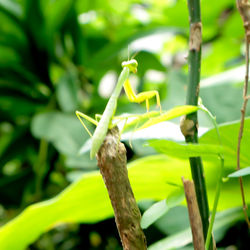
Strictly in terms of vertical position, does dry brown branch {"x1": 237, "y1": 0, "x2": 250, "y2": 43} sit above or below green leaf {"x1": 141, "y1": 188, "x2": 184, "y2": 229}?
above

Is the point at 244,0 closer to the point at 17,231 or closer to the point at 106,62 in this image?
the point at 17,231

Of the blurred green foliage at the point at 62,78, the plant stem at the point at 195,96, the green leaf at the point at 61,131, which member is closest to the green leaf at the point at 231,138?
the plant stem at the point at 195,96

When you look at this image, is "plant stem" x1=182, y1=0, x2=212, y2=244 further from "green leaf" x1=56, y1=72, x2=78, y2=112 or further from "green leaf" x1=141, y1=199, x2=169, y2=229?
"green leaf" x1=56, y1=72, x2=78, y2=112

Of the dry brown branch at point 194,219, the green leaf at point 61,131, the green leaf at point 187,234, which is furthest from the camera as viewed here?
the green leaf at point 61,131

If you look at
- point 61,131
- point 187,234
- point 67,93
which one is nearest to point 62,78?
point 67,93

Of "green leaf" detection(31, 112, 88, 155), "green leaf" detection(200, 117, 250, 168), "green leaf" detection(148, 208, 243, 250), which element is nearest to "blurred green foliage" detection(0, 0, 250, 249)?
"green leaf" detection(31, 112, 88, 155)

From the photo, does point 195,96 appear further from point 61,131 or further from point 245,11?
point 61,131

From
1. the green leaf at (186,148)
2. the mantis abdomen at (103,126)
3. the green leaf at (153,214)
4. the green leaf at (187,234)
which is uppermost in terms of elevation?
the mantis abdomen at (103,126)

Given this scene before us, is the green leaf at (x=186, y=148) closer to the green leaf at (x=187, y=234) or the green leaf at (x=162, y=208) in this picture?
the green leaf at (x=162, y=208)

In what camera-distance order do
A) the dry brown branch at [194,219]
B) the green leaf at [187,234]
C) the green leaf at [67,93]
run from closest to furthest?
1. the dry brown branch at [194,219]
2. the green leaf at [187,234]
3. the green leaf at [67,93]
